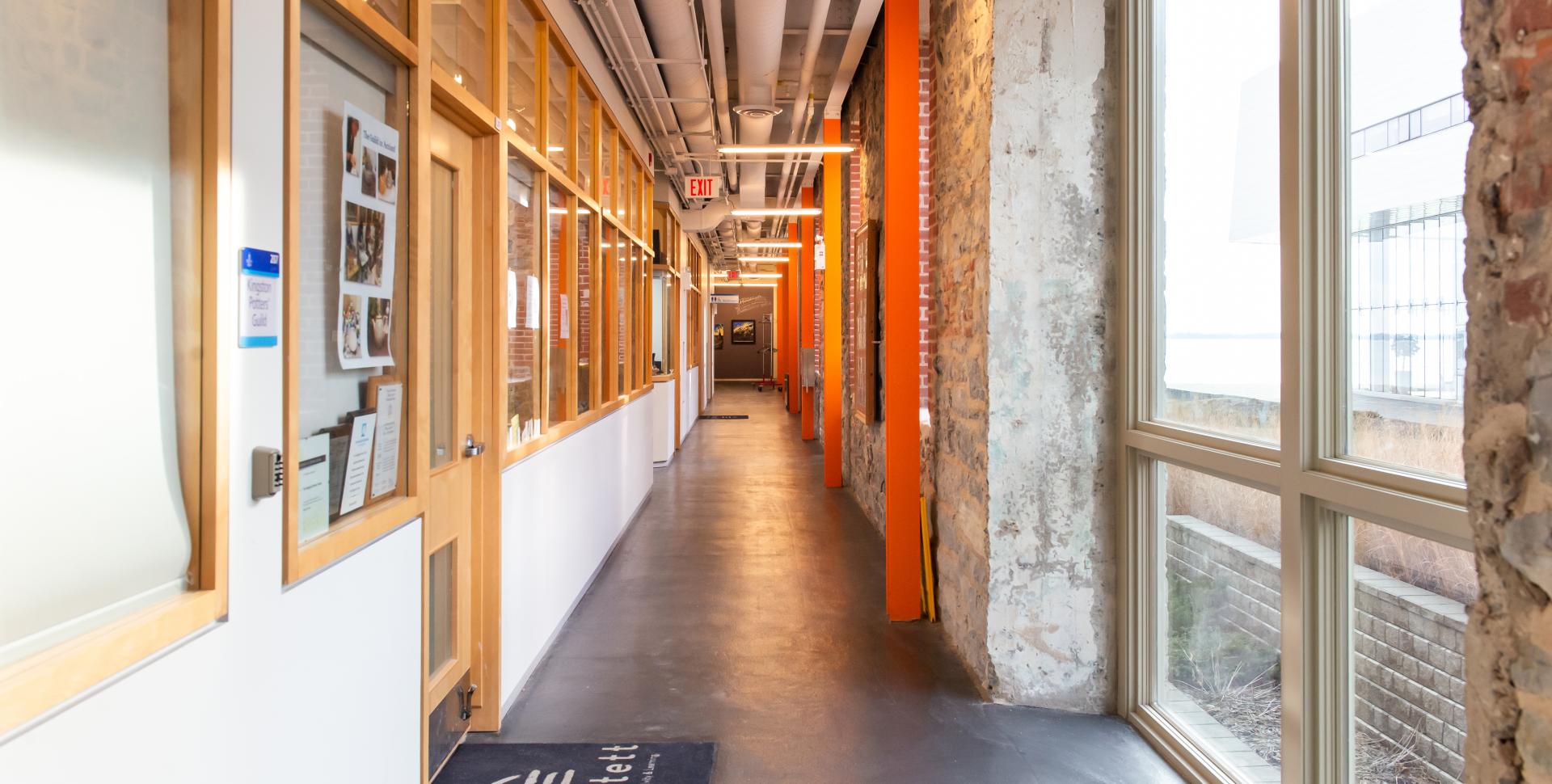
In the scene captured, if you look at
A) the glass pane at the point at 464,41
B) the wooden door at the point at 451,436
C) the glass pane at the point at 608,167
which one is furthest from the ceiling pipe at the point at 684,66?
the wooden door at the point at 451,436

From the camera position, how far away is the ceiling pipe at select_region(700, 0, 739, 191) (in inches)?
208

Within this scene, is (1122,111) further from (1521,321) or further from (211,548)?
(211,548)

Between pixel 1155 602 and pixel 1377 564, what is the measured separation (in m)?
1.17

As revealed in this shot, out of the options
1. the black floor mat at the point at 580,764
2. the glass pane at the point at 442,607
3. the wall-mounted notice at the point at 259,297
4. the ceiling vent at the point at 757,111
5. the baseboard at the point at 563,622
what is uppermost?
the ceiling vent at the point at 757,111

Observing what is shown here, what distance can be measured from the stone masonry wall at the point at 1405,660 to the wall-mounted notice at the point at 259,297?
252cm

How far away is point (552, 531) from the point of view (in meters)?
4.25

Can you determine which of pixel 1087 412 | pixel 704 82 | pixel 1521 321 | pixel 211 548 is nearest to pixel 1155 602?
pixel 1087 412

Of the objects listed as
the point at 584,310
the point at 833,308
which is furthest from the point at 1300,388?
the point at 833,308

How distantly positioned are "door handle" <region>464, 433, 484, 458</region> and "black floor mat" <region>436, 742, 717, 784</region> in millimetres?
1048

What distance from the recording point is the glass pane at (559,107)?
14.7 feet

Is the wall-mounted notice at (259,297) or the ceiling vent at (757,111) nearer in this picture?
the wall-mounted notice at (259,297)

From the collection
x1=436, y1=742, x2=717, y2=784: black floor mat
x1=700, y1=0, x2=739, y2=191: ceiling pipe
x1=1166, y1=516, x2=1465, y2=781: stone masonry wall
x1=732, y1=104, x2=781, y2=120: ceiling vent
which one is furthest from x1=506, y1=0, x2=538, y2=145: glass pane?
x1=1166, y1=516, x2=1465, y2=781: stone masonry wall

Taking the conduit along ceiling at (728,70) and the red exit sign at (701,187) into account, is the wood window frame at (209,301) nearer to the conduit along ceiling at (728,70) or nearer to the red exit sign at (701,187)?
the conduit along ceiling at (728,70)

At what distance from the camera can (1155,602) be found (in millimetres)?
3189
